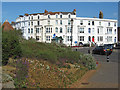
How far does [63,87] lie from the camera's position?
25.1ft

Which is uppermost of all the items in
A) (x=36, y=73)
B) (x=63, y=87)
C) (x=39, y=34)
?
(x=39, y=34)

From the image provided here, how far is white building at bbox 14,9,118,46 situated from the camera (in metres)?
55.4

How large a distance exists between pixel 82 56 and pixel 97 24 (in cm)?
4744

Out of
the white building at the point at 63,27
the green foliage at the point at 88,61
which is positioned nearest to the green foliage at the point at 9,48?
the green foliage at the point at 88,61

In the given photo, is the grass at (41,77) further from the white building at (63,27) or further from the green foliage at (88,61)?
the white building at (63,27)

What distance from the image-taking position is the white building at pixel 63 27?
182ft

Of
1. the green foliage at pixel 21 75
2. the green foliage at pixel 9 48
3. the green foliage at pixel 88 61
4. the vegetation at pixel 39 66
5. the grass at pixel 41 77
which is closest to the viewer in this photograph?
the green foliage at pixel 21 75

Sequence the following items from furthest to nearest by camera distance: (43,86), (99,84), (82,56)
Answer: (82,56) → (99,84) → (43,86)

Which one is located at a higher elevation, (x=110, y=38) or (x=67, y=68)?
(x=110, y=38)

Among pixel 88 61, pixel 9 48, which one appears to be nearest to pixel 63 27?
pixel 88 61

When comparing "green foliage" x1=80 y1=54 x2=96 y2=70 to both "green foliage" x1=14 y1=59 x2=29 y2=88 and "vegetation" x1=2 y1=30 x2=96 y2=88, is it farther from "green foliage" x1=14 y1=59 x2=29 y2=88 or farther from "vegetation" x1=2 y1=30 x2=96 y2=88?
"green foliage" x1=14 y1=59 x2=29 y2=88

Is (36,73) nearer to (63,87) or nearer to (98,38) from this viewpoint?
(63,87)

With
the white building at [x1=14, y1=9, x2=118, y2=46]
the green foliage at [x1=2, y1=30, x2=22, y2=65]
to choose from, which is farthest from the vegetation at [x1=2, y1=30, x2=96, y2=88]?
the white building at [x1=14, y1=9, x2=118, y2=46]

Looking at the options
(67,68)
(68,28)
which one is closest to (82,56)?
(67,68)
